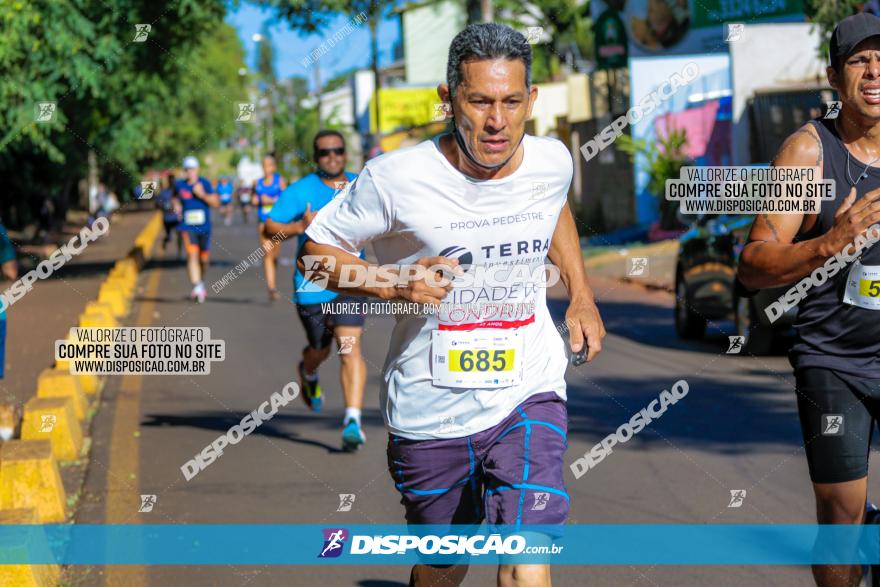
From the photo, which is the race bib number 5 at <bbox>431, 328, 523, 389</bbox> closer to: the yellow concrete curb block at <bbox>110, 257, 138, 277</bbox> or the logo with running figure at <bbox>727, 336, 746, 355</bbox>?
the logo with running figure at <bbox>727, 336, 746, 355</bbox>

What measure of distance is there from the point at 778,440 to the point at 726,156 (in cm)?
1993

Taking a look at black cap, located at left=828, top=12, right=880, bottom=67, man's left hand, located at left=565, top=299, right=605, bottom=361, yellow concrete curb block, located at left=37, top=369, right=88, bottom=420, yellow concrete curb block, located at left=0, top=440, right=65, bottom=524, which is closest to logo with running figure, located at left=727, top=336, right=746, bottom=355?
yellow concrete curb block, located at left=37, top=369, right=88, bottom=420

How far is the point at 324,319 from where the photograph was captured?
8.78 metres

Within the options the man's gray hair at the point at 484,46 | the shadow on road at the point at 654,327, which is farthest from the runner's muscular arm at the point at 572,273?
the shadow on road at the point at 654,327

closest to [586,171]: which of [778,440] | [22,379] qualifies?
[22,379]

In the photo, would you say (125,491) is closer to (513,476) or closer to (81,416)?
(81,416)

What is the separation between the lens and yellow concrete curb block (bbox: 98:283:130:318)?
17.5 m

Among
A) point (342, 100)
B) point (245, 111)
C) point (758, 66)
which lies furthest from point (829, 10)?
point (342, 100)

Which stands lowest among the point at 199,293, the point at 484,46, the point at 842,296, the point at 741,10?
the point at 199,293

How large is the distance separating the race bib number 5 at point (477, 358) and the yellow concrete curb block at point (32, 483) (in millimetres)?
3565

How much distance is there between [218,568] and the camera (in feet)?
20.2

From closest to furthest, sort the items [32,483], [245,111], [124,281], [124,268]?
1. [32,483]
2. [245,111]
3. [124,281]
4. [124,268]

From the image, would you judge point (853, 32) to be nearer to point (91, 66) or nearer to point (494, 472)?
point (494, 472)

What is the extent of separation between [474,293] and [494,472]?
0.55 meters
